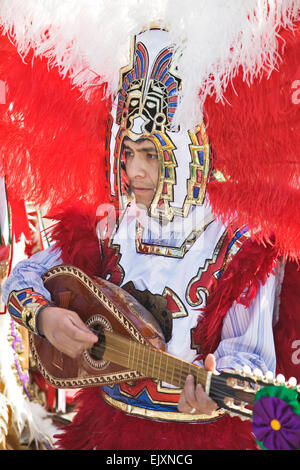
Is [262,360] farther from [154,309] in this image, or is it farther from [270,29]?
[270,29]

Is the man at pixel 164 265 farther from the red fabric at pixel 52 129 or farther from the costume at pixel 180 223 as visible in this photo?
the red fabric at pixel 52 129

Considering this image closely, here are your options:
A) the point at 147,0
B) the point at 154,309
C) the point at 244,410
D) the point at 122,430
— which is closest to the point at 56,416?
the point at 122,430

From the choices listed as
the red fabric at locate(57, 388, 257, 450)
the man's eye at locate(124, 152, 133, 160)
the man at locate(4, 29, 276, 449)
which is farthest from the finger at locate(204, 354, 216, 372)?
the man's eye at locate(124, 152, 133, 160)

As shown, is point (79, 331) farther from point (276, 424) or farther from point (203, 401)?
point (276, 424)

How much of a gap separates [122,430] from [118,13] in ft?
3.59

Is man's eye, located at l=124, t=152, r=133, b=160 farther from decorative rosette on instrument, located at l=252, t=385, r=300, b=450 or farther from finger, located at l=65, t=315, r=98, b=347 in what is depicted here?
decorative rosette on instrument, located at l=252, t=385, r=300, b=450

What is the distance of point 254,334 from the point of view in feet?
5.11

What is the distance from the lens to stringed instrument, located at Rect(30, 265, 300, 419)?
137cm

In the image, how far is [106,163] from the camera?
1751mm

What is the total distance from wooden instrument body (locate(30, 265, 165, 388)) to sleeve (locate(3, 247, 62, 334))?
4 cm

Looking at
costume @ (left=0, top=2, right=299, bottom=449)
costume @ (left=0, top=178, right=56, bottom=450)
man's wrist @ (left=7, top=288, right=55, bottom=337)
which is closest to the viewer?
costume @ (left=0, top=2, right=299, bottom=449)

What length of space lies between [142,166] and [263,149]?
33 cm

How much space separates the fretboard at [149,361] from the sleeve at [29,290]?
23cm

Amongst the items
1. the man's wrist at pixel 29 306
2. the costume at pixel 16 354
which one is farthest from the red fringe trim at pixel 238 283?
the costume at pixel 16 354
